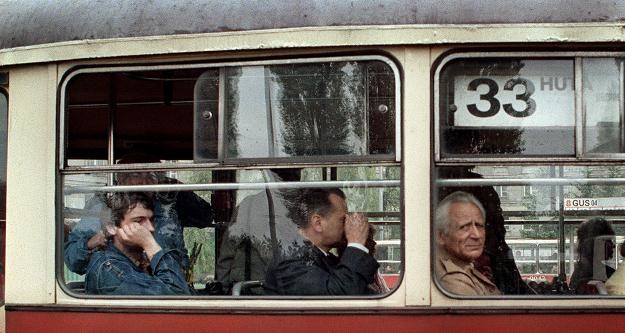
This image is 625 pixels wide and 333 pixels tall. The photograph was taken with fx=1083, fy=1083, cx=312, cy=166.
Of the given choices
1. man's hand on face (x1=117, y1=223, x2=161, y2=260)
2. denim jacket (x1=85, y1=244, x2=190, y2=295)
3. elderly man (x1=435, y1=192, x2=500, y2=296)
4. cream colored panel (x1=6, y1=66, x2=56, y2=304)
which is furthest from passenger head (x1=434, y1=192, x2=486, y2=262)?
cream colored panel (x1=6, y1=66, x2=56, y2=304)

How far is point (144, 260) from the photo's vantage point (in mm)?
4766

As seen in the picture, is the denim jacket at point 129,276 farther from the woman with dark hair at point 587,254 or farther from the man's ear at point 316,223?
the woman with dark hair at point 587,254

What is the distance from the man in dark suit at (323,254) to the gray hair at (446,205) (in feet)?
0.98

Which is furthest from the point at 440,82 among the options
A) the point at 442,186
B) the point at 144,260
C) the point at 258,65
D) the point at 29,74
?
the point at 29,74

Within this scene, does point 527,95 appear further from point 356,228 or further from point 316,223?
point 316,223

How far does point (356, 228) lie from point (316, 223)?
0.57 feet

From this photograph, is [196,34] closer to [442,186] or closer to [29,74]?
[29,74]

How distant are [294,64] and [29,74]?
1211 mm

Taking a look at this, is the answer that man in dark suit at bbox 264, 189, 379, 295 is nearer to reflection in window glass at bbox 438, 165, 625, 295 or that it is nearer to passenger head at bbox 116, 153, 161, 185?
reflection in window glass at bbox 438, 165, 625, 295

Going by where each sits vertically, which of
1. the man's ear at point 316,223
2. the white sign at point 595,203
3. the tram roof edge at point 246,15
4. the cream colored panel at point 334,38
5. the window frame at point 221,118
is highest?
the tram roof edge at point 246,15

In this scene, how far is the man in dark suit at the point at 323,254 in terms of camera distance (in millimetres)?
4504

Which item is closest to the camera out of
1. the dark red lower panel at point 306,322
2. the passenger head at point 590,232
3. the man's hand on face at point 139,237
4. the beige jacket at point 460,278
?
the dark red lower panel at point 306,322

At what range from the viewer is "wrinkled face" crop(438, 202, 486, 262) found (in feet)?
14.6

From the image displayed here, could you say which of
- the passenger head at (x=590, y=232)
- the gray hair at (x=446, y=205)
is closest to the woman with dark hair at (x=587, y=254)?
the passenger head at (x=590, y=232)
